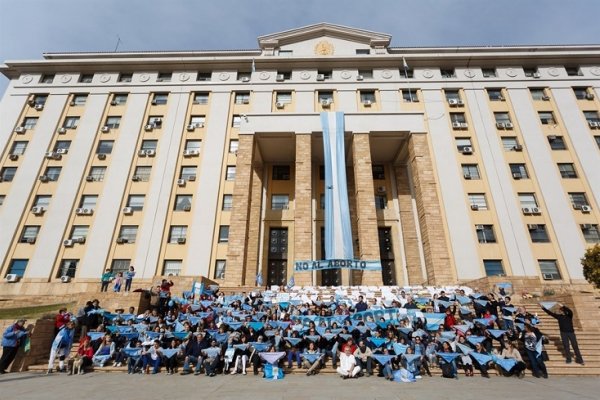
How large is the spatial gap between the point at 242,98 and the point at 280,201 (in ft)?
37.9

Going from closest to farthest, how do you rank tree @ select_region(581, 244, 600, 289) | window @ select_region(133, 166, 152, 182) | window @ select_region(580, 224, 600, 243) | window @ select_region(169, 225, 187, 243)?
tree @ select_region(581, 244, 600, 289), window @ select_region(580, 224, 600, 243), window @ select_region(169, 225, 187, 243), window @ select_region(133, 166, 152, 182)

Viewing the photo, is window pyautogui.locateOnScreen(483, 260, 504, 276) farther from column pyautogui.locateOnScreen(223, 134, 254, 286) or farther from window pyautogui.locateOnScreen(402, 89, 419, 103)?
column pyautogui.locateOnScreen(223, 134, 254, 286)

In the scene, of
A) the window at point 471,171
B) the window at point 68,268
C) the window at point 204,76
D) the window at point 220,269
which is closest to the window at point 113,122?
the window at point 204,76

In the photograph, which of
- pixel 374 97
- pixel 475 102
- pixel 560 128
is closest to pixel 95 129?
pixel 374 97

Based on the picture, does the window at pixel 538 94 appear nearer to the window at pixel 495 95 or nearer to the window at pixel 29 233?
the window at pixel 495 95

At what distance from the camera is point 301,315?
40.4 ft

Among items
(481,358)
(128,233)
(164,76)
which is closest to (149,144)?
(128,233)

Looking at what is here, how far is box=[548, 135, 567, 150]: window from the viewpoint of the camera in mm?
26969

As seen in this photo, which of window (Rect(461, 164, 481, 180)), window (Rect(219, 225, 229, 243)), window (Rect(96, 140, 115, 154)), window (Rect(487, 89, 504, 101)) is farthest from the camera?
window (Rect(487, 89, 504, 101))

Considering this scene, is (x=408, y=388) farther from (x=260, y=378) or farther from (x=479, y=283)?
(x=479, y=283)

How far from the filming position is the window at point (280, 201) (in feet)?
90.4

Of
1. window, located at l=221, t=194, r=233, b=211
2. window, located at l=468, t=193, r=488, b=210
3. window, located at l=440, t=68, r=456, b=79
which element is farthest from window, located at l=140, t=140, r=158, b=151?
window, located at l=440, t=68, r=456, b=79

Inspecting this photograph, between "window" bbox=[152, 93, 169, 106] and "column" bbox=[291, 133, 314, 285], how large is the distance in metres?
15.3

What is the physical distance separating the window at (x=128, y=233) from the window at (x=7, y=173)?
1156 centimetres
